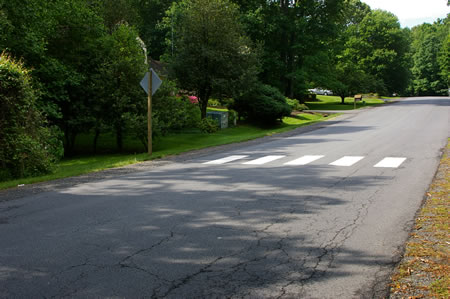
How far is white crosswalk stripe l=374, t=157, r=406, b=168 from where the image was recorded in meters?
11.8

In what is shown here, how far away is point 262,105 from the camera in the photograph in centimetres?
3180

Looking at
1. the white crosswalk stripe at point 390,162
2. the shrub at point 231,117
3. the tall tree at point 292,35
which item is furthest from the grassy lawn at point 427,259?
the tall tree at point 292,35

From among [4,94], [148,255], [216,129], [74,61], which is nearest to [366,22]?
[216,129]

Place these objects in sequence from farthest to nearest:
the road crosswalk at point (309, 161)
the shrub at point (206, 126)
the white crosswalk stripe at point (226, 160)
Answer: the shrub at point (206, 126)
the white crosswalk stripe at point (226, 160)
the road crosswalk at point (309, 161)

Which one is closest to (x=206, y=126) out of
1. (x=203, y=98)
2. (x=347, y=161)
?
(x=203, y=98)

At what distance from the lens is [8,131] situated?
1214cm

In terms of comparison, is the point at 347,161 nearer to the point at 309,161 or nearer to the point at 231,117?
the point at 309,161

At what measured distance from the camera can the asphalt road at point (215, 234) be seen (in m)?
4.12

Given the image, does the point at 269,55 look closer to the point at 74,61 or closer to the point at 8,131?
the point at 74,61

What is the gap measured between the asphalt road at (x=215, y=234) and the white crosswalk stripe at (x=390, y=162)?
702mm

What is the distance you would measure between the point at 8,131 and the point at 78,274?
30.8 ft

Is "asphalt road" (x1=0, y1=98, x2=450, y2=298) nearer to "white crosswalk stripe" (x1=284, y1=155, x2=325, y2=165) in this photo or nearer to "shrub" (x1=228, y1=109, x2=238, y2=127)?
"white crosswalk stripe" (x1=284, y1=155, x2=325, y2=165)

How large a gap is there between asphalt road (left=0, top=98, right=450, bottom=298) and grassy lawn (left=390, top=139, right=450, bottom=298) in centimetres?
16

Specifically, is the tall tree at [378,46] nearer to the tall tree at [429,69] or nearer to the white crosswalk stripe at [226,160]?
the tall tree at [429,69]
